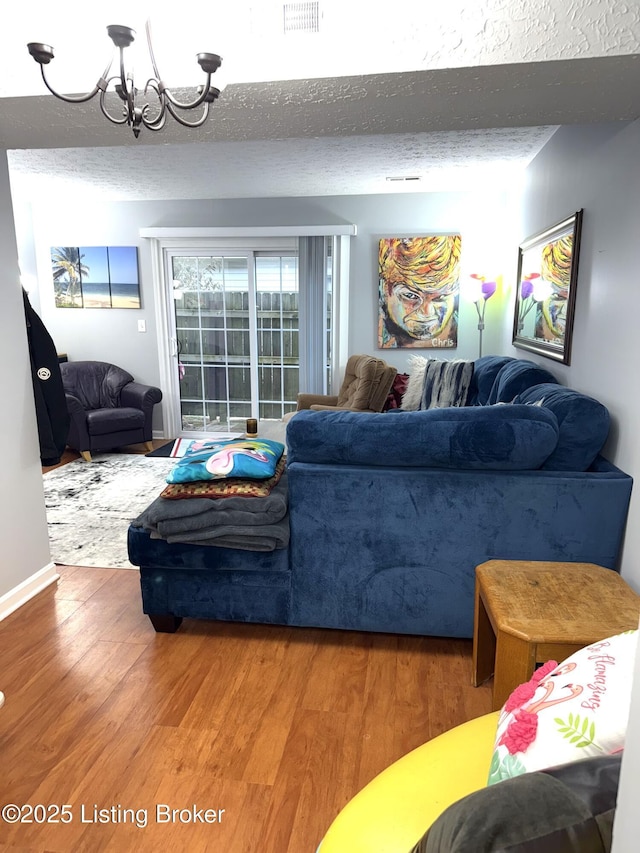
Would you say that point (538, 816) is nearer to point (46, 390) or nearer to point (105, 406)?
point (46, 390)

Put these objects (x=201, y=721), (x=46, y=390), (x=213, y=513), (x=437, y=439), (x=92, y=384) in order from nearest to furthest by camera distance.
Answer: (x=201, y=721)
(x=437, y=439)
(x=213, y=513)
(x=46, y=390)
(x=92, y=384)

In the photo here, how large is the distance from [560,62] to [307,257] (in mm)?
4013

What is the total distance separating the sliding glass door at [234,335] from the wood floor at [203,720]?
3515mm

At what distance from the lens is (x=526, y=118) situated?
1.96 metres

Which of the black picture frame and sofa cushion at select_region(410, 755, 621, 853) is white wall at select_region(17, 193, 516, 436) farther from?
sofa cushion at select_region(410, 755, 621, 853)

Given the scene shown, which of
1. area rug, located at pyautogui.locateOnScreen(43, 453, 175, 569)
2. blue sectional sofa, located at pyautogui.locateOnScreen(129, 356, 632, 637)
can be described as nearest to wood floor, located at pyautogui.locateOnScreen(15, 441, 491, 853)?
blue sectional sofa, located at pyautogui.locateOnScreen(129, 356, 632, 637)

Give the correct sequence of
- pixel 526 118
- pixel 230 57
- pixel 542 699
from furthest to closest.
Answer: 1. pixel 526 118
2. pixel 230 57
3. pixel 542 699

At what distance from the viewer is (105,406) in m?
5.56

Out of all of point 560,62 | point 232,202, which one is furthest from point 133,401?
point 560,62

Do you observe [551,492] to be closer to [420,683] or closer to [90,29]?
[420,683]

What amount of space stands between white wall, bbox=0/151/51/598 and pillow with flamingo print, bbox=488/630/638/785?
7.66 ft

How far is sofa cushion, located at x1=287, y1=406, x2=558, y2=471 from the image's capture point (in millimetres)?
2010

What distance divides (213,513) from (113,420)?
10.7ft

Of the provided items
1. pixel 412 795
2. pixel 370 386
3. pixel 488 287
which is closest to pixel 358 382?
pixel 370 386
